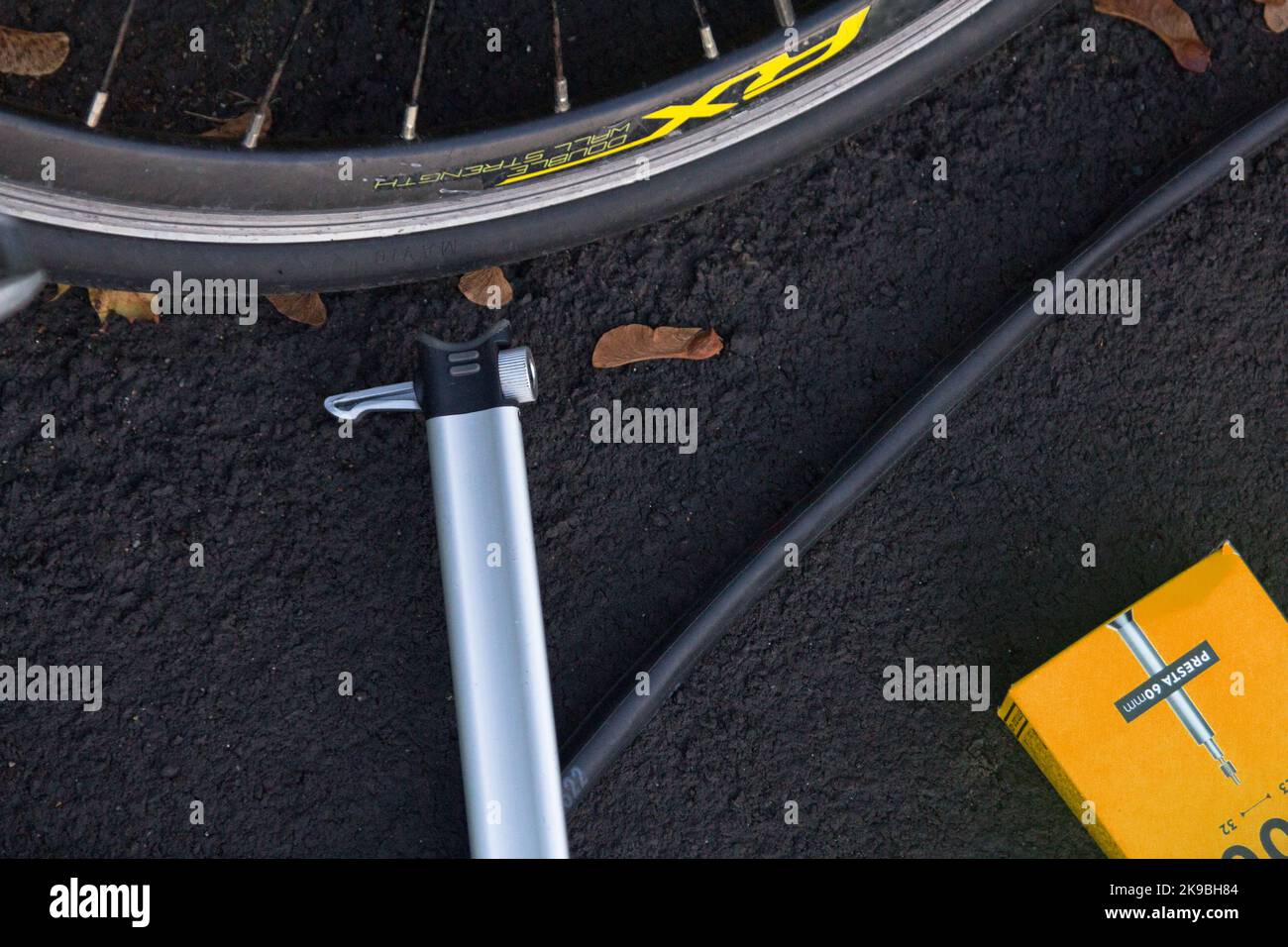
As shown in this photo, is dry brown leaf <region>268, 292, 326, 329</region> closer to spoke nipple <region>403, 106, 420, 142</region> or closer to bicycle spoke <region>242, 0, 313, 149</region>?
bicycle spoke <region>242, 0, 313, 149</region>

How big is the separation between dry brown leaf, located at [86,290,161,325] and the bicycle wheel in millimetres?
226

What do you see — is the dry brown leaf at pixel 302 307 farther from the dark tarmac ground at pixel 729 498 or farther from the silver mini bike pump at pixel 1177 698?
the silver mini bike pump at pixel 1177 698

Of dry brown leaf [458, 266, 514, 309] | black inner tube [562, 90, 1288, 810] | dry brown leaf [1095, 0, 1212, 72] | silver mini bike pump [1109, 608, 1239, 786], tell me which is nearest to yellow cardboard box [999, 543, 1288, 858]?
silver mini bike pump [1109, 608, 1239, 786]

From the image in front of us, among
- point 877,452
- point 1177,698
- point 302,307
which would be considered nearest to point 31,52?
point 302,307

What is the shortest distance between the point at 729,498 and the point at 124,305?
1115 millimetres

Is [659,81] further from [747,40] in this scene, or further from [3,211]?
[3,211]

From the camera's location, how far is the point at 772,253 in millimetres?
2037

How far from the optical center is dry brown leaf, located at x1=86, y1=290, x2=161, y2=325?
193 centimetres

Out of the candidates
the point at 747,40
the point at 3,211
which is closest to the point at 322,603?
the point at 3,211

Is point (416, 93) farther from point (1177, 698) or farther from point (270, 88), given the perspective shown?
point (1177, 698)

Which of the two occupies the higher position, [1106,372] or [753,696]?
[1106,372]

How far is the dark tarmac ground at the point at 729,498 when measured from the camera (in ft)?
6.49

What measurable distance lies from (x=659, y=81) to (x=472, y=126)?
0.30 metres

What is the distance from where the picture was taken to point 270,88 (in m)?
1.71
